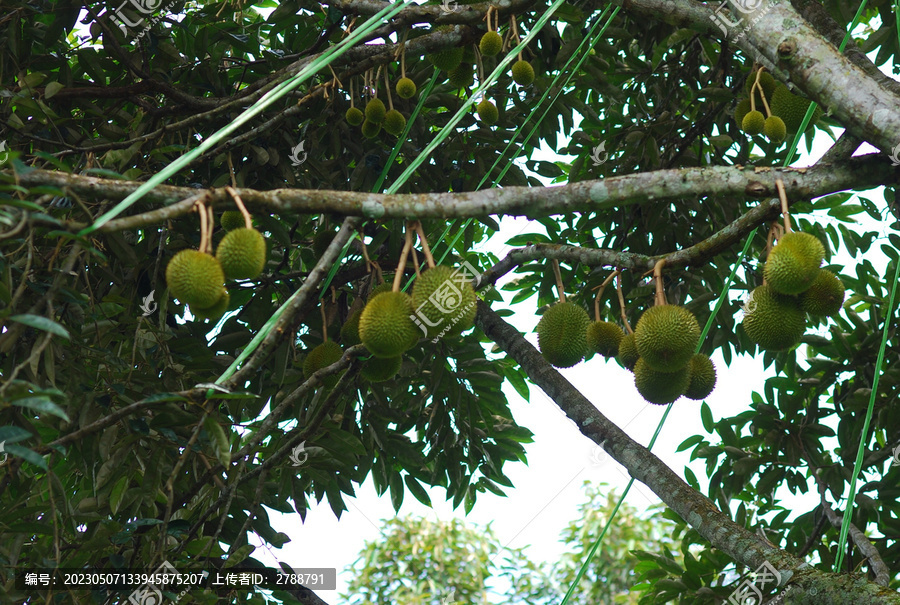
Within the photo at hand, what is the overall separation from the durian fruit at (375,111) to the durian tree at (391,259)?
4cm

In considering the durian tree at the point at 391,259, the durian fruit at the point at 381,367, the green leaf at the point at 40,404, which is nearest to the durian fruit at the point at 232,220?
the durian tree at the point at 391,259

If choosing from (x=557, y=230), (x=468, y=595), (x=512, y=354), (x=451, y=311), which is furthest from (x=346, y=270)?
(x=468, y=595)

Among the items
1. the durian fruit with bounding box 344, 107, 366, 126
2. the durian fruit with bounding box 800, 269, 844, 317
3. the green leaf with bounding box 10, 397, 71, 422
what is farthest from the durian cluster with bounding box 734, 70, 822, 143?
the green leaf with bounding box 10, 397, 71, 422

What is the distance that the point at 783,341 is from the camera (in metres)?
1.97

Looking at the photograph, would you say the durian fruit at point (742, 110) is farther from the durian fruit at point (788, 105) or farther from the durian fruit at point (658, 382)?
the durian fruit at point (658, 382)

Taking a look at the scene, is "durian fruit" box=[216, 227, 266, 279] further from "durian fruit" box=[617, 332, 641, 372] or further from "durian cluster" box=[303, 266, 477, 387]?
"durian fruit" box=[617, 332, 641, 372]

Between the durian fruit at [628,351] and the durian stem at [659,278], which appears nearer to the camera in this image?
the durian stem at [659,278]

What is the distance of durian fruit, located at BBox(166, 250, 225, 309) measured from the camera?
4.70 ft

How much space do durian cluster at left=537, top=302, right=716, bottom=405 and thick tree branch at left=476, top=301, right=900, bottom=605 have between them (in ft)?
1.42

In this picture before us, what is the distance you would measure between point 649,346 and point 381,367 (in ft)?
2.40

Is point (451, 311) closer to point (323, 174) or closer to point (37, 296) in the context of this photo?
point (37, 296)

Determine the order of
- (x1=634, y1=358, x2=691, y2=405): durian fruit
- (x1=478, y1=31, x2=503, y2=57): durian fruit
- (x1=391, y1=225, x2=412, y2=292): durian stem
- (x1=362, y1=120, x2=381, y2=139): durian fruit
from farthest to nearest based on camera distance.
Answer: (x1=362, y1=120, x2=381, y2=139): durian fruit
(x1=478, y1=31, x2=503, y2=57): durian fruit
(x1=634, y1=358, x2=691, y2=405): durian fruit
(x1=391, y1=225, x2=412, y2=292): durian stem

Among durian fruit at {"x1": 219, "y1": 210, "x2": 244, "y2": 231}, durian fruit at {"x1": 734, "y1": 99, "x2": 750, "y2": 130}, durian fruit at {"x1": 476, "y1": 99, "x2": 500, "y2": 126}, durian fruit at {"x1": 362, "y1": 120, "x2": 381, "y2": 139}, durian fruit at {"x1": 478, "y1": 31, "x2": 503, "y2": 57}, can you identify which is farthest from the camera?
durian fruit at {"x1": 476, "y1": 99, "x2": 500, "y2": 126}

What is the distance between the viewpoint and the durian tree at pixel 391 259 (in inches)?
70.0
